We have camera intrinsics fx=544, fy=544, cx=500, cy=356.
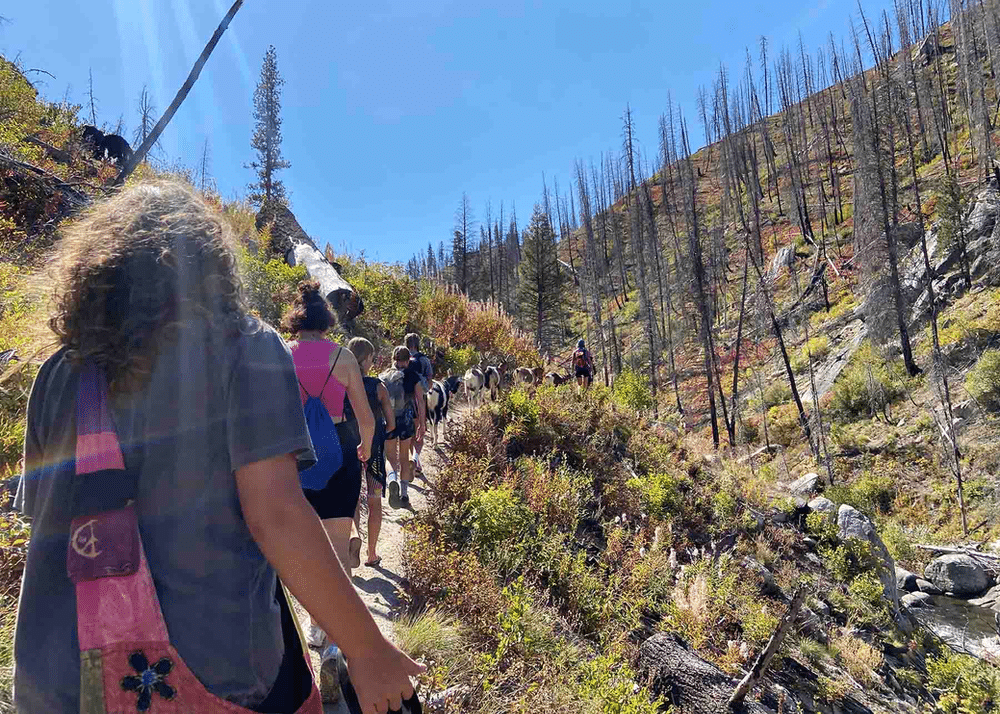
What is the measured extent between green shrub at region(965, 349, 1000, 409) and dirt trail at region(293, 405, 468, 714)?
23958mm

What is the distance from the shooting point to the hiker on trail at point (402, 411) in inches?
228

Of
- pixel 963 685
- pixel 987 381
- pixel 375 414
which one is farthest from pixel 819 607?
pixel 987 381

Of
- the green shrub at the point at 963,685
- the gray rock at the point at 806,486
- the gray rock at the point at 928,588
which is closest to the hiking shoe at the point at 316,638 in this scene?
the green shrub at the point at 963,685

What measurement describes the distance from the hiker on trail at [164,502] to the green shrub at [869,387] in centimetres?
2897

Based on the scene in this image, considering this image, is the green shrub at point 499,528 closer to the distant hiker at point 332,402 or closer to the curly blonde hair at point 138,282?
the distant hiker at point 332,402

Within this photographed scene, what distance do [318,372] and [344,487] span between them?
Answer: 0.61 m

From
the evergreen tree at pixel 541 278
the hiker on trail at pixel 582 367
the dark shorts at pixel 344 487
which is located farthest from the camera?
the evergreen tree at pixel 541 278

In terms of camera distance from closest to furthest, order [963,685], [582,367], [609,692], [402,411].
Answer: [609,692]
[402,411]
[963,685]
[582,367]

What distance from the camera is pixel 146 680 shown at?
2.66 ft

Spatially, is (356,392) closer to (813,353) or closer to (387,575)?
(387,575)

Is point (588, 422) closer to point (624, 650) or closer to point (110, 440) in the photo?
point (624, 650)

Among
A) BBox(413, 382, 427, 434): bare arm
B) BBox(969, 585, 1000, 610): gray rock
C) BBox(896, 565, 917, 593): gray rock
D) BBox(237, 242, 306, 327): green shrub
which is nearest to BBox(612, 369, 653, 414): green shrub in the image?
BBox(896, 565, 917, 593): gray rock

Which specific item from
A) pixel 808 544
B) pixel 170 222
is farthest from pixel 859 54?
pixel 170 222

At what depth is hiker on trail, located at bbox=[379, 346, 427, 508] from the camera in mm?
5781
